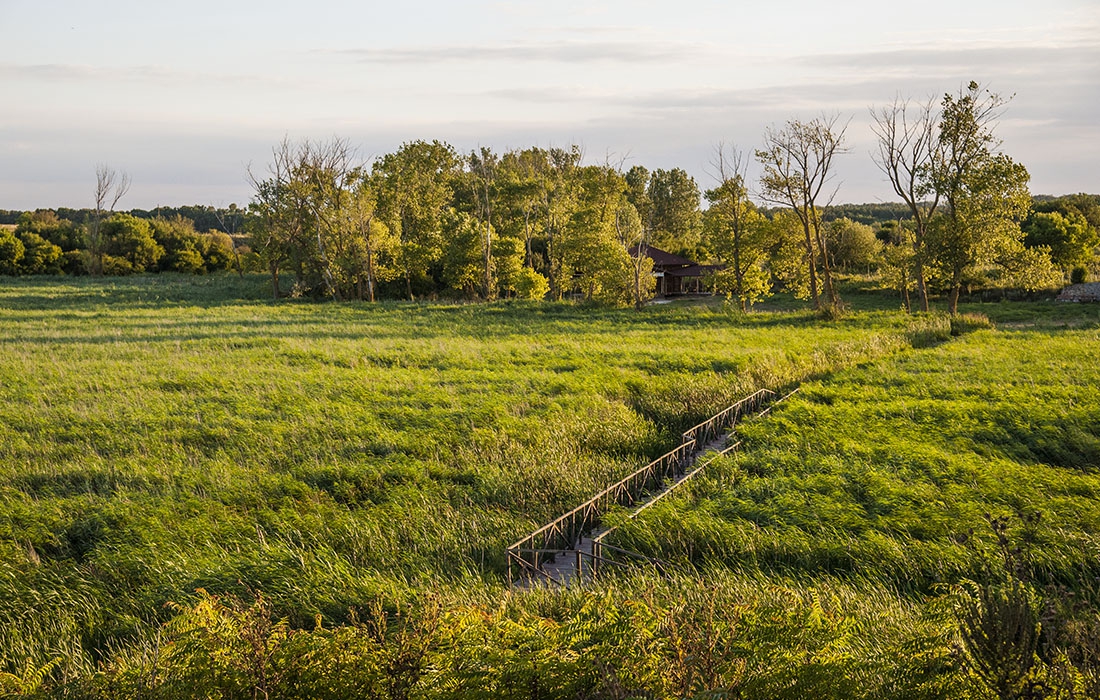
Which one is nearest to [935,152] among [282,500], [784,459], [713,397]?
[713,397]

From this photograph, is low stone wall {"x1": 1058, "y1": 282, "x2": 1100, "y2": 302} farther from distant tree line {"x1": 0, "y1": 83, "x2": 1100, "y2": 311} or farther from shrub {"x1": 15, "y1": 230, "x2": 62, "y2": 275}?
shrub {"x1": 15, "y1": 230, "x2": 62, "y2": 275}

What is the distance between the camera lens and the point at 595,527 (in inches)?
400

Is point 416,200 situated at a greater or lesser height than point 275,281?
greater

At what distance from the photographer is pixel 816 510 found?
9.59 meters

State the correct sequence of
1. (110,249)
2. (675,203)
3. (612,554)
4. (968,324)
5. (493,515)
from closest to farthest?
(612,554)
(493,515)
(968,324)
(110,249)
(675,203)

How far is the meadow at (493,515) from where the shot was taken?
196 inches

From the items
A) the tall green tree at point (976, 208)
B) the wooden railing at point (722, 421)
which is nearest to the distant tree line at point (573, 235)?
the tall green tree at point (976, 208)

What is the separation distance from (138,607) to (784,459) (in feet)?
30.0

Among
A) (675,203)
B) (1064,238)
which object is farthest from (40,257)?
(1064,238)

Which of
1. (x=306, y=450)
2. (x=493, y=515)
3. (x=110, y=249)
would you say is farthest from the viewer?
(x=110, y=249)

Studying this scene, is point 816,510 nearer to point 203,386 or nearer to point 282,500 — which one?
point 282,500

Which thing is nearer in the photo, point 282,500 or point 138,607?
point 138,607

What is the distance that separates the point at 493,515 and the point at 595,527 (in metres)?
1.43

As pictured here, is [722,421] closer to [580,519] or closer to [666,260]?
[580,519]
